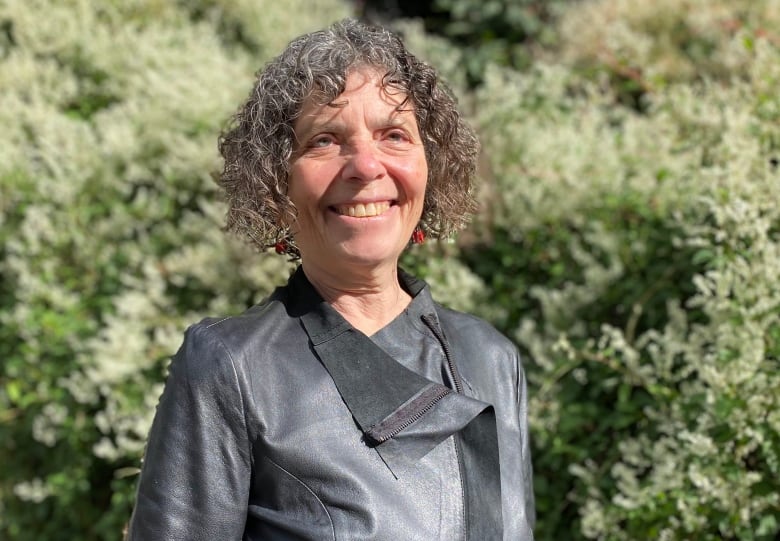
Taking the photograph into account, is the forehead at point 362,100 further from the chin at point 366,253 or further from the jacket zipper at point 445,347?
the jacket zipper at point 445,347

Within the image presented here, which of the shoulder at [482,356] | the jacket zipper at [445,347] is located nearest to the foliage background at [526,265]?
the shoulder at [482,356]

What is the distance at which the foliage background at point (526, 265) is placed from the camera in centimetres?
245

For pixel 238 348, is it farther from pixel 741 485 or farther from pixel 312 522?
pixel 741 485

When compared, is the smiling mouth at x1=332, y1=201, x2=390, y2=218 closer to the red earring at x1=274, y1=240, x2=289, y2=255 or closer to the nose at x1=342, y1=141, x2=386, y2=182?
the nose at x1=342, y1=141, x2=386, y2=182

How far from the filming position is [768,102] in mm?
3061

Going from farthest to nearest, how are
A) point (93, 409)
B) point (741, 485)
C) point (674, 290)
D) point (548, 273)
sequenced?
point (93, 409)
point (548, 273)
point (674, 290)
point (741, 485)

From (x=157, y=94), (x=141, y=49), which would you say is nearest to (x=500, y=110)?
(x=157, y=94)

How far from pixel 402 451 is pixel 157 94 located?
3.07 metres

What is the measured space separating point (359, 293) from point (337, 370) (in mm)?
178

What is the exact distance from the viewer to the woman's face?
1.53 meters

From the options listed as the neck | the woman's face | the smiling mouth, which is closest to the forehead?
the woman's face

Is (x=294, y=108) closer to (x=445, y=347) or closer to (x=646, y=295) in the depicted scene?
(x=445, y=347)

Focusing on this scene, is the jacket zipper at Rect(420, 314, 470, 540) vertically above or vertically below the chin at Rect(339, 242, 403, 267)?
below

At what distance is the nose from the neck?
18 cm
